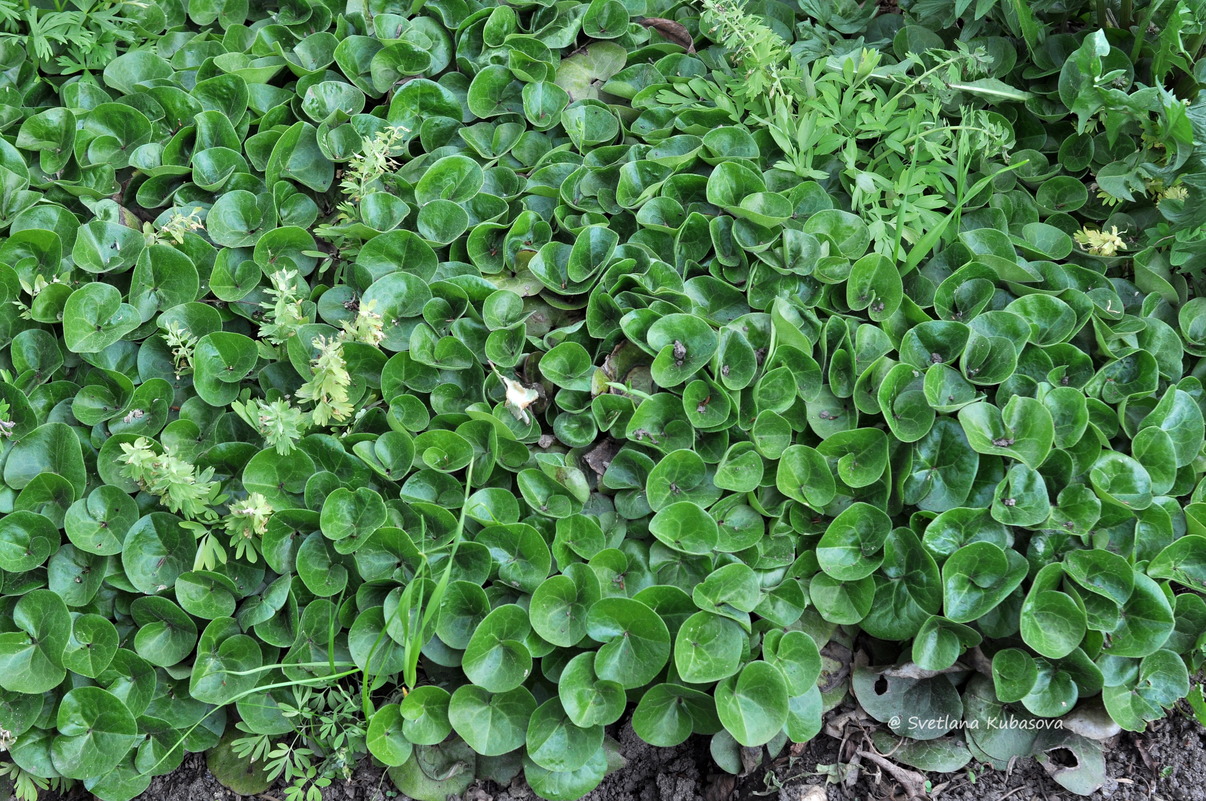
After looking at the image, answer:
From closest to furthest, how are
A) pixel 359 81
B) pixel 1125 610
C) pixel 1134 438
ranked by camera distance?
pixel 1125 610 → pixel 1134 438 → pixel 359 81

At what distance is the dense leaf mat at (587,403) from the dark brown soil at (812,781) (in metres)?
0.08

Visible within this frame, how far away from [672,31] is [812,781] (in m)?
2.71

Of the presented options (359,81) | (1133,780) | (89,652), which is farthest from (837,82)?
(89,652)

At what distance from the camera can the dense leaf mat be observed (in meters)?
2.33

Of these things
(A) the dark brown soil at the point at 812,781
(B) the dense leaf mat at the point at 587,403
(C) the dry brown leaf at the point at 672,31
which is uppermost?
(C) the dry brown leaf at the point at 672,31

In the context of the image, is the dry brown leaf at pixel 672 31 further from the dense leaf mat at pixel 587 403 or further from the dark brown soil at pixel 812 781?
the dark brown soil at pixel 812 781

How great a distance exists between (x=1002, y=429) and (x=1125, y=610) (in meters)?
0.57

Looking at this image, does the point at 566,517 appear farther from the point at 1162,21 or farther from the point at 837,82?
the point at 1162,21

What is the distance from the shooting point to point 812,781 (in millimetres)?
2375

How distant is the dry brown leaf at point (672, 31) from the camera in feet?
11.0

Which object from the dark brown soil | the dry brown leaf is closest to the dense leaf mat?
the dark brown soil

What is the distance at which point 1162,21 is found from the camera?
128 inches

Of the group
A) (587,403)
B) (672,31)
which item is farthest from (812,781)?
(672,31)

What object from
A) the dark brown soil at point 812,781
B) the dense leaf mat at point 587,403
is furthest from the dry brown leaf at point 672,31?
the dark brown soil at point 812,781
